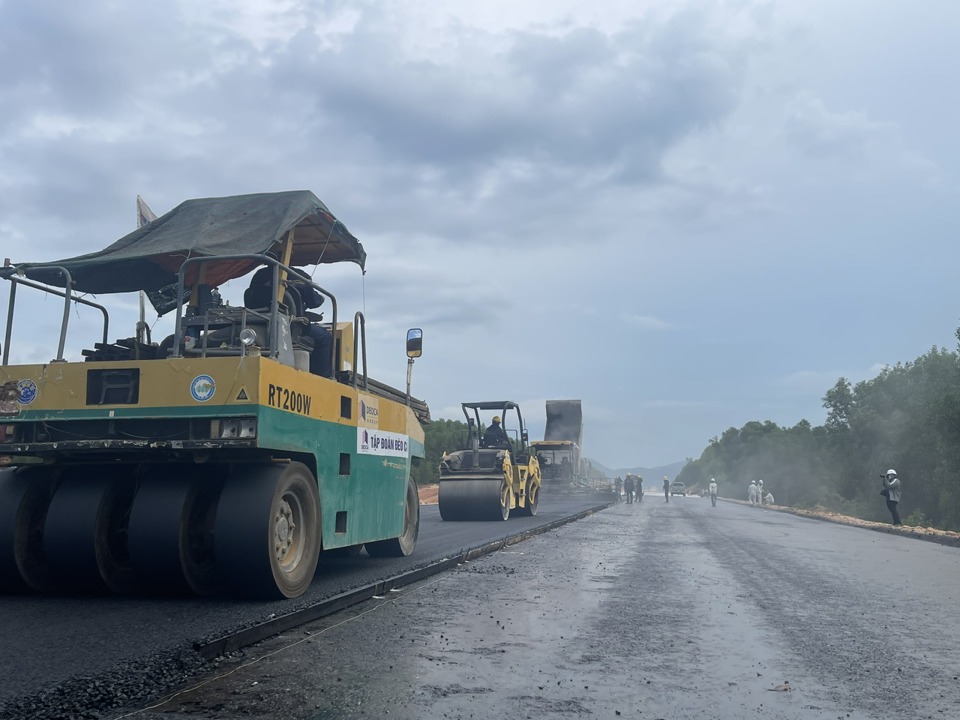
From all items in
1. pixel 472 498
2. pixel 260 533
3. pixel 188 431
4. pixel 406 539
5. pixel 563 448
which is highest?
pixel 563 448

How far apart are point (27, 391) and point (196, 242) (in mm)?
1674

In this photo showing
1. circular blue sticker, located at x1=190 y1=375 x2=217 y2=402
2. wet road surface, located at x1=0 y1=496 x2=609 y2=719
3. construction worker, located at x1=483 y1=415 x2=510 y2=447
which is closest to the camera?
wet road surface, located at x1=0 y1=496 x2=609 y2=719

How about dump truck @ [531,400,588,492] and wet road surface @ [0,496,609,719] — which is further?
dump truck @ [531,400,588,492]

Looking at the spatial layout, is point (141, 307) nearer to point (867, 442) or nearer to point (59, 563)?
point (59, 563)

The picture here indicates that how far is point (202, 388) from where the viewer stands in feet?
20.5

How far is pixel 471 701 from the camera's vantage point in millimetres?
4102

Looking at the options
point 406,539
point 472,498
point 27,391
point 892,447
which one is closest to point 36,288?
point 27,391

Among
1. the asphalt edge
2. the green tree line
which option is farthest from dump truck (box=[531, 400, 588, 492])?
the asphalt edge

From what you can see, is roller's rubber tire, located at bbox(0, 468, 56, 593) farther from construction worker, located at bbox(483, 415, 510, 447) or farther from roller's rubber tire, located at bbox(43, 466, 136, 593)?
construction worker, located at bbox(483, 415, 510, 447)

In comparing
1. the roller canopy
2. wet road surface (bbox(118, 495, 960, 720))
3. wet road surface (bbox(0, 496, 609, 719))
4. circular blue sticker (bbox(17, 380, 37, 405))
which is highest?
the roller canopy

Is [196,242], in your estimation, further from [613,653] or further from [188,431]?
[613,653]

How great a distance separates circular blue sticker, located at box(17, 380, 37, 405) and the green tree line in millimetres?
33948

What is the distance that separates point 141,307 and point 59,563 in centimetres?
223

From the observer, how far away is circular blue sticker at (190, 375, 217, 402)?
6219 mm
